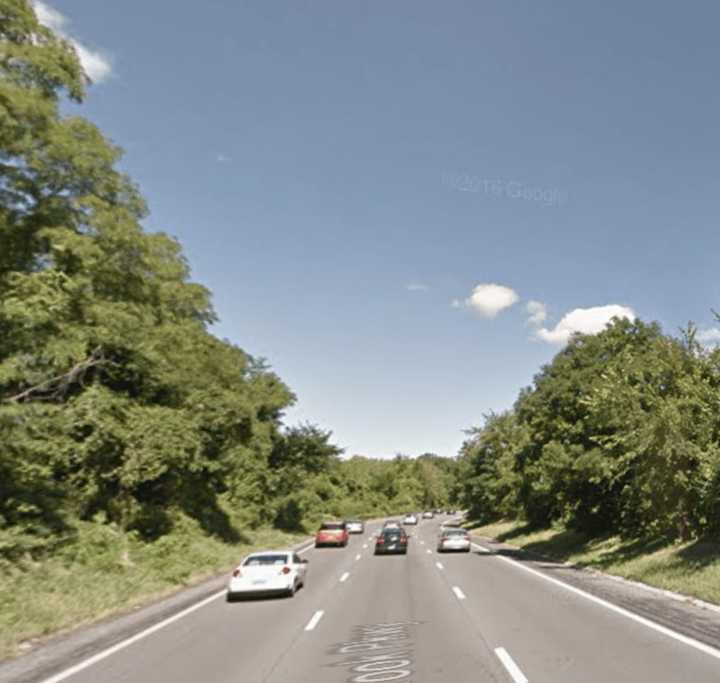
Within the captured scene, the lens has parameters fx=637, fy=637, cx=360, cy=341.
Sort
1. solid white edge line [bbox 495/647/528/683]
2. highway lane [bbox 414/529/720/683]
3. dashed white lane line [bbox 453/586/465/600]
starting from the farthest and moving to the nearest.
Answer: dashed white lane line [bbox 453/586/465/600] → highway lane [bbox 414/529/720/683] → solid white edge line [bbox 495/647/528/683]

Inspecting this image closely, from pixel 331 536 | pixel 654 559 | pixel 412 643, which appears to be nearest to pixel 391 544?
pixel 331 536

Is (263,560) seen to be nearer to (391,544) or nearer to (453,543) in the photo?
(391,544)

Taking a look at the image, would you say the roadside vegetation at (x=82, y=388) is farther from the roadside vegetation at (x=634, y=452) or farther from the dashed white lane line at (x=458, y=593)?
the roadside vegetation at (x=634, y=452)

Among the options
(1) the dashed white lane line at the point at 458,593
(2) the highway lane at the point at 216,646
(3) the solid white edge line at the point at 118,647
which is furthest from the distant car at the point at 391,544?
(3) the solid white edge line at the point at 118,647

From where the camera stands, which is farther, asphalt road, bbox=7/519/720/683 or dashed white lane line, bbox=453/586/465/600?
dashed white lane line, bbox=453/586/465/600

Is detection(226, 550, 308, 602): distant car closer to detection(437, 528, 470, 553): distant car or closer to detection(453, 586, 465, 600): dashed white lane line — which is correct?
detection(453, 586, 465, 600): dashed white lane line

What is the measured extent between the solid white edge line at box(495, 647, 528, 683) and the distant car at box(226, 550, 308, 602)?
8.08 metres

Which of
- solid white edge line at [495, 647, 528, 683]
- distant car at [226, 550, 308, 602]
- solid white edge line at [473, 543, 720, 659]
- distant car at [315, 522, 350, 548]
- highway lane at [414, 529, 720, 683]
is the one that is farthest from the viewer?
distant car at [315, 522, 350, 548]

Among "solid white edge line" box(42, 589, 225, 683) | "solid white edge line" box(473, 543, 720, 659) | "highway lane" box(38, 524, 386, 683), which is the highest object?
"solid white edge line" box(42, 589, 225, 683)

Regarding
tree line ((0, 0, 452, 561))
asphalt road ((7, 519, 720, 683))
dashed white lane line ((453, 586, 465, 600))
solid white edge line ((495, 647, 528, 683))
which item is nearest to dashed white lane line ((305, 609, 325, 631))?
asphalt road ((7, 519, 720, 683))

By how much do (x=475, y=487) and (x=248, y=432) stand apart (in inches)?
1191

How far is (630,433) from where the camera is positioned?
1989cm

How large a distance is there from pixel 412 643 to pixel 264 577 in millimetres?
7122

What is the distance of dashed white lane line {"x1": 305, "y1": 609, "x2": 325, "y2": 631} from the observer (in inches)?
457
